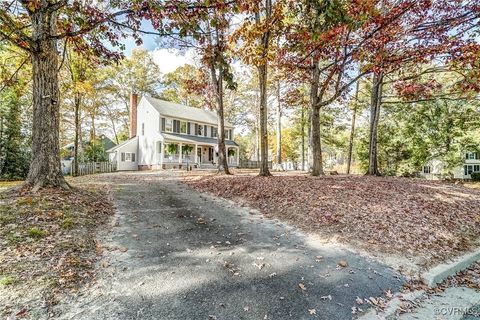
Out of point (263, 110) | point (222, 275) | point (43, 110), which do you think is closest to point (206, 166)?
point (263, 110)

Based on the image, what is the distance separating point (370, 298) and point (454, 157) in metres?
19.1

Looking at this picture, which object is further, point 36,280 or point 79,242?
point 79,242

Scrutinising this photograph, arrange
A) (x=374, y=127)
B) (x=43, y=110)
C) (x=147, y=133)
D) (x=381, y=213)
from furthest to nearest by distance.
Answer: (x=147, y=133), (x=374, y=127), (x=43, y=110), (x=381, y=213)

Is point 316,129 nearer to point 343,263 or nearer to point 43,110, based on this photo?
point 343,263

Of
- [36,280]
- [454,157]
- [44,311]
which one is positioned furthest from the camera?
[454,157]

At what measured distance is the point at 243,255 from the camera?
4.27m

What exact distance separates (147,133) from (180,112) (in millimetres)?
3982

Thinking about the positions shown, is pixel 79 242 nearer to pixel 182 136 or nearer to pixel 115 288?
pixel 115 288

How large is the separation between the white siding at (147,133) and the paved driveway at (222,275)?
1939cm

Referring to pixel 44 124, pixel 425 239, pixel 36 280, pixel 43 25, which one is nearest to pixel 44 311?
pixel 36 280

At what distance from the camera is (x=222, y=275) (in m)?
3.58

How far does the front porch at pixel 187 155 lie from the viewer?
23.5m

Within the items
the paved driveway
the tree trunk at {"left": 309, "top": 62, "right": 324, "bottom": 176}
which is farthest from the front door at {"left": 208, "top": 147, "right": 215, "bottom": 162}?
the paved driveway

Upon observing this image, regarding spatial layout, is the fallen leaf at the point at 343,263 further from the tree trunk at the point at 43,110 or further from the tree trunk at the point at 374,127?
the tree trunk at the point at 374,127
